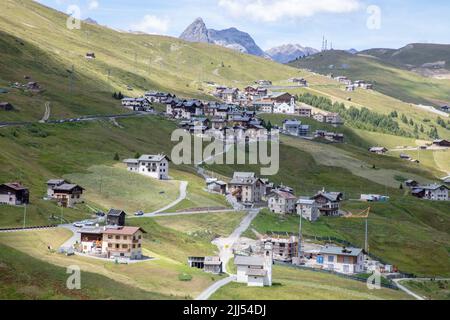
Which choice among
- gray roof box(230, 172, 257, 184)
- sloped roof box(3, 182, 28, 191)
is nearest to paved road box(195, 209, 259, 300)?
gray roof box(230, 172, 257, 184)

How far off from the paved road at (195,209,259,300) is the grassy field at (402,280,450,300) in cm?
2851

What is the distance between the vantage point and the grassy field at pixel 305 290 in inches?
3278

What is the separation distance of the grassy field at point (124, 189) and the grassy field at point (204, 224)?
305 inches

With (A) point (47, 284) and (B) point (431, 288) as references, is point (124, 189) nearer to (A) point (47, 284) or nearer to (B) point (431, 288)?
(B) point (431, 288)

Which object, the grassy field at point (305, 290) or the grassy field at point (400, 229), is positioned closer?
the grassy field at point (305, 290)

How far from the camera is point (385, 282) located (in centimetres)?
10706

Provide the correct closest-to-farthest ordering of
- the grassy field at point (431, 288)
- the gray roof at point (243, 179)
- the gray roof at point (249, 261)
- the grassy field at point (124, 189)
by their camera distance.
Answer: the gray roof at point (249, 261) < the grassy field at point (431, 288) < the grassy field at point (124, 189) < the gray roof at point (243, 179)

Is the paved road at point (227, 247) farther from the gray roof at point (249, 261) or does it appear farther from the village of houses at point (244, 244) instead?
the gray roof at point (249, 261)

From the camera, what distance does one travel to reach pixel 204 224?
128625mm

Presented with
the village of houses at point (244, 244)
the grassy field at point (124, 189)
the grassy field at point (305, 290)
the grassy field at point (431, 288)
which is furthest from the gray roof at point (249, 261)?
the grassy field at point (124, 189)

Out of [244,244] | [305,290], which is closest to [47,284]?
[305,290]

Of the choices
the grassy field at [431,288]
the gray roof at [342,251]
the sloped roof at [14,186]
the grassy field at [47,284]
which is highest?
the sloped roof at [14,186]
